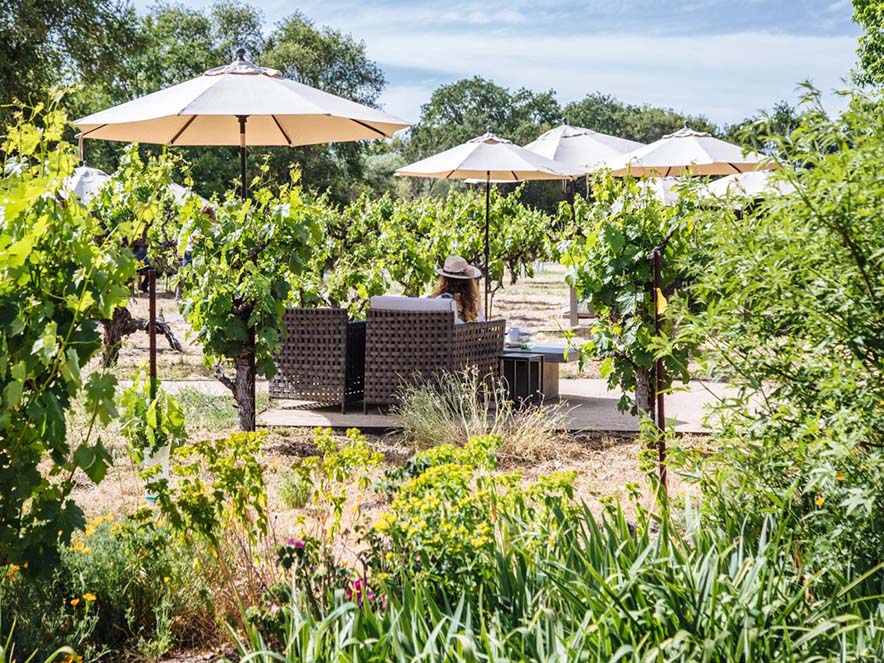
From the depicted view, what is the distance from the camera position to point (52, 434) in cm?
279

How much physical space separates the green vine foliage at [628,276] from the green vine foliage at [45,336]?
3.62 meters

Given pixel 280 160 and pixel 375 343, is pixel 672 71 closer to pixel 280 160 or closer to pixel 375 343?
pixel 280 160

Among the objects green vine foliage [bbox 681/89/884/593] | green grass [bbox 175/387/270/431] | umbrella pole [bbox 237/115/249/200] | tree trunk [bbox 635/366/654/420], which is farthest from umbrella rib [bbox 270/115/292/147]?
green vine foliage [bbox 681/89/884/593]

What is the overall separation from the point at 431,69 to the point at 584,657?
8456cm

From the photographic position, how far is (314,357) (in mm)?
7156

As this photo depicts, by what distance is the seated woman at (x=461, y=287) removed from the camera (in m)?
8.20

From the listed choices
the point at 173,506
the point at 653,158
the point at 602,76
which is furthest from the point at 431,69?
the point at 173,506

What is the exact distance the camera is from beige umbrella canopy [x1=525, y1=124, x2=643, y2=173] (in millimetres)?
12758

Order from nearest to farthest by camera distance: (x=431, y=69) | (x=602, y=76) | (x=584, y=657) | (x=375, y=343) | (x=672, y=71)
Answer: (x=584, y=657) → (x=375, y=343) → (x=672, y=71) → (x=602, y=76) → (x=431, y=69)

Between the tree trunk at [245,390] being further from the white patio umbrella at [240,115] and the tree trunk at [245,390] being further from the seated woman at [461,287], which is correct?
the seated woman at [461,287]

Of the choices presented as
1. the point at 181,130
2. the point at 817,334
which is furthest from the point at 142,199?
the point at 817,334

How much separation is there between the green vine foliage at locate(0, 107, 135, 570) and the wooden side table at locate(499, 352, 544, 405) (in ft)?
16.1

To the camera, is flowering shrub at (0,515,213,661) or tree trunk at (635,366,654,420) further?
tree trunk at (635,366,654,420)

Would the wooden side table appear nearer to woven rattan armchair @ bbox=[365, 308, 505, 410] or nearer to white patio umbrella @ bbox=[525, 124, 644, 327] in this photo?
woven rattan armchair @ bbox=[365, 308, 505, 410]
